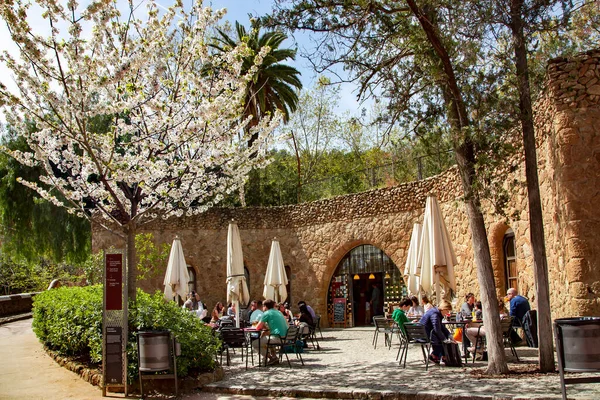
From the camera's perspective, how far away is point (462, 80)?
904 centimetres

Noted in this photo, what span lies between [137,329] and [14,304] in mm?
17920

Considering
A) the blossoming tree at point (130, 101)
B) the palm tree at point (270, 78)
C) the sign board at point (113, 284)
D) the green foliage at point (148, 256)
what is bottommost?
the sign board at point (113, 284)

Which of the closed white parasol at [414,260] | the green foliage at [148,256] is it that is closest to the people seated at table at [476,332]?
the closed white parasol at [414,260]

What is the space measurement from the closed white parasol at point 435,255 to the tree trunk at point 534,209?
2.81 meters

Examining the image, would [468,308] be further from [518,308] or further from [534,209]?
[534,209]

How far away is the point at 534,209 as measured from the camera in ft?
27.7

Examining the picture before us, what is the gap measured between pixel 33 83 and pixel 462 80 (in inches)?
250

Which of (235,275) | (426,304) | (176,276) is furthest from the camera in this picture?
(176,276)

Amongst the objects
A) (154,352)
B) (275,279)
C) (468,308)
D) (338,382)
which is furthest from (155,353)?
(275,279)

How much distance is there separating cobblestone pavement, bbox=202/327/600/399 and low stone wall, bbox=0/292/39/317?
1544cm

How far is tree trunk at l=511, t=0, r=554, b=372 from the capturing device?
323 inches

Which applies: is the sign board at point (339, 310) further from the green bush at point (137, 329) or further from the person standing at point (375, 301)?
the green bush at point (137, 329)

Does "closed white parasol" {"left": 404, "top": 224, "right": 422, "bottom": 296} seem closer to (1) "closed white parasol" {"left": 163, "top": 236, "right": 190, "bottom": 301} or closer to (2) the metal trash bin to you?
(1) "closed white parasol" {"left": 163, "top": 236, "right": 190, "bottom": 301}

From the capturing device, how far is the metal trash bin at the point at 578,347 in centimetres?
587
